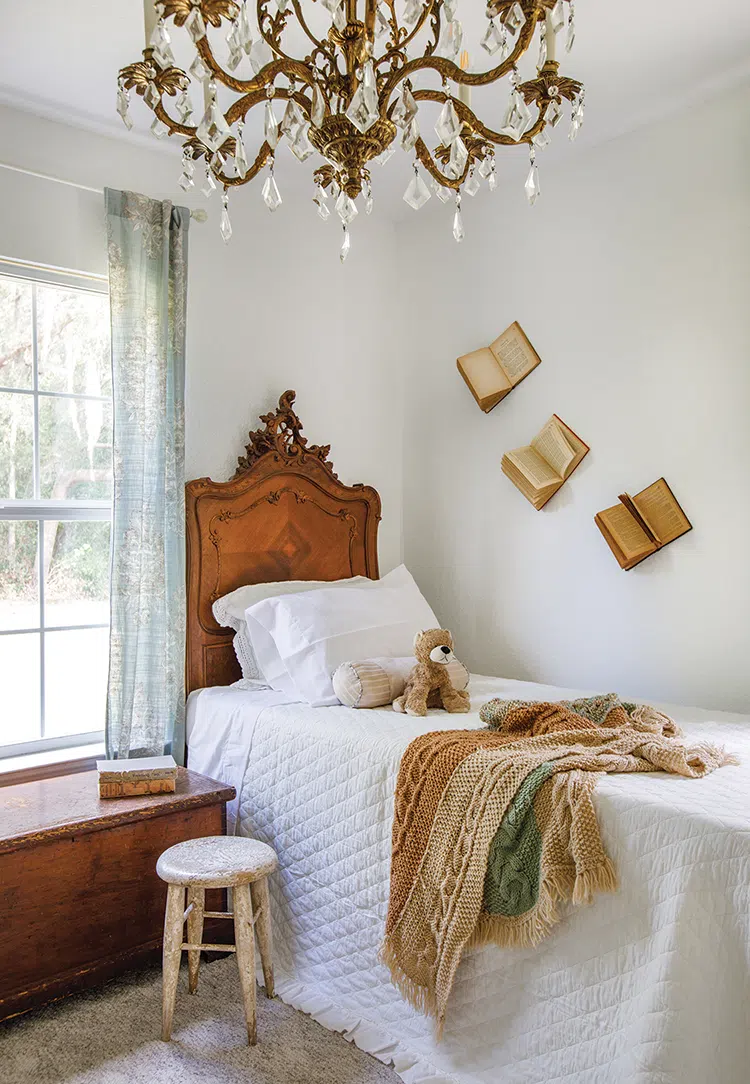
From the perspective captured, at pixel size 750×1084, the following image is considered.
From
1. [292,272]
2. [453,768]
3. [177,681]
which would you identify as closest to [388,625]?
[177,681]

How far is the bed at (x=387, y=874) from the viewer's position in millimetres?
1622

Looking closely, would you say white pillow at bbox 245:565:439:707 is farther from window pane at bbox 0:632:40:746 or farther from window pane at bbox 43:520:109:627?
window pane at bbox 0:632:40:746

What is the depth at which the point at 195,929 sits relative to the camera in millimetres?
2393

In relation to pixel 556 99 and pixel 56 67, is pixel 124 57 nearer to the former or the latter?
pixel 56 67

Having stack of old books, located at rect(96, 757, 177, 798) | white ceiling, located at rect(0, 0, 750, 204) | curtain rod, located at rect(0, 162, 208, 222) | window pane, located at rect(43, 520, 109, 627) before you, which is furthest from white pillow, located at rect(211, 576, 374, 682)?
white ceiling, located at rect(0, 0, 750, 204)

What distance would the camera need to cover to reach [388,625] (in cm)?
307

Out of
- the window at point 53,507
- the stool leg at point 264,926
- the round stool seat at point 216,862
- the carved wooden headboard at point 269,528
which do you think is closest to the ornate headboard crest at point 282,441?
the carved wooden headboard at point 269,528

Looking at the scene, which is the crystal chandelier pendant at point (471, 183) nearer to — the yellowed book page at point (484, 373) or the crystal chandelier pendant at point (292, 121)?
the crystal chandelier pendant at point (292, 121)

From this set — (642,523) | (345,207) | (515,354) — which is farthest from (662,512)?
(345,207)

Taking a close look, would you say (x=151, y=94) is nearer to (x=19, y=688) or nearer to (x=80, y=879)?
(x=80, y=879)

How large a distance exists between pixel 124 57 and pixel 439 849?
235 cm

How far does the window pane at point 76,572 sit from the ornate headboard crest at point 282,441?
58 cm

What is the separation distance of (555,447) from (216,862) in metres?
1.91

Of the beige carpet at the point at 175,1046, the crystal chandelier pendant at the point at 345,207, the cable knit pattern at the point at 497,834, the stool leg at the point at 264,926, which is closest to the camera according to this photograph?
the crystal chandelier pendant at the point at 345,207
